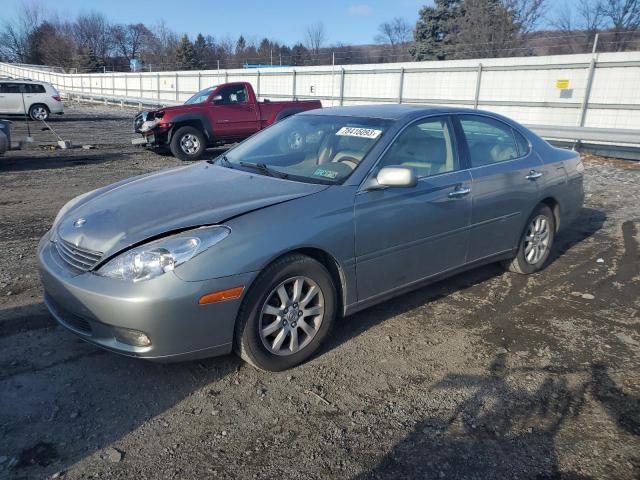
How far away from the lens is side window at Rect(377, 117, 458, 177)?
12.3 ft

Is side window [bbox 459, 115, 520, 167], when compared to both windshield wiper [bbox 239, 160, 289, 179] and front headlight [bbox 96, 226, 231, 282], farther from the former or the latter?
front headlight [bbox 96, 226, 231, 282]

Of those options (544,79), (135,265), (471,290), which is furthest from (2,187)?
(544,79)

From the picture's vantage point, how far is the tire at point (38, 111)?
21.9 m

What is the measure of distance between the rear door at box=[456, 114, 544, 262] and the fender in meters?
8.73

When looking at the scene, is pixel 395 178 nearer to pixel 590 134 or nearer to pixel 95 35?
pixel 590 134

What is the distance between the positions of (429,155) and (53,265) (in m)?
2.81

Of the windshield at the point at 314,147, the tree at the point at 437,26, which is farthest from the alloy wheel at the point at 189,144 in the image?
the tree at the point at 437,26

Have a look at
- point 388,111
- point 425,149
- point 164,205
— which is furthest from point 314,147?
point 164,205

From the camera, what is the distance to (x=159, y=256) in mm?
2740

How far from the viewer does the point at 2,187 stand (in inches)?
336

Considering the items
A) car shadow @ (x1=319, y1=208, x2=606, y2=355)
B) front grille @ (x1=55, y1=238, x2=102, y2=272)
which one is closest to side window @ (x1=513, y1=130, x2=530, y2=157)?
car shadow @ (x1=319, y1=208, x2=606, y2=355)

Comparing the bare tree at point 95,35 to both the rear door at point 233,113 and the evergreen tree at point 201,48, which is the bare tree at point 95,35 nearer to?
the evergreen tree at point 201,48

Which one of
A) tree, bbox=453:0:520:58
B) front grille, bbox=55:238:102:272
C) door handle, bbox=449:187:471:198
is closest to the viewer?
front grille, bbox=55:238:102:272

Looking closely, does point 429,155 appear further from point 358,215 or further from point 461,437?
point 461,437
